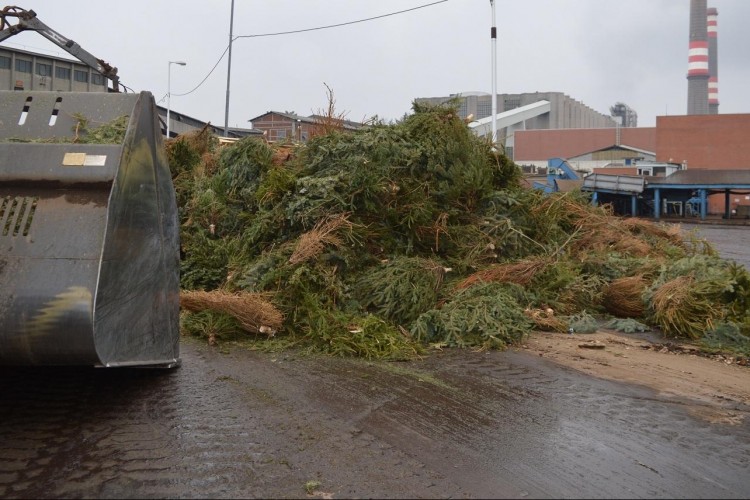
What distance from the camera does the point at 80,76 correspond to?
11133 mm

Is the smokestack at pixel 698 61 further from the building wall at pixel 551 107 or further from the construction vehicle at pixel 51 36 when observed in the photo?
the construction vehicle at pixel 51 36

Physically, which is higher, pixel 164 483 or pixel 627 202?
pixel 627 202

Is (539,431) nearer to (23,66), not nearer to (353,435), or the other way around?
(353,435)

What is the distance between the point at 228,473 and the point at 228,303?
300 cm

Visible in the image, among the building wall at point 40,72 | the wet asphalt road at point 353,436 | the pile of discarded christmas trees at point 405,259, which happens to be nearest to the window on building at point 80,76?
the building wall at point 40,72

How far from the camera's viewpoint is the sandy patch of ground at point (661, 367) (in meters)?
4.86

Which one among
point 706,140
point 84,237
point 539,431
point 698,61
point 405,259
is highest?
point 698,61

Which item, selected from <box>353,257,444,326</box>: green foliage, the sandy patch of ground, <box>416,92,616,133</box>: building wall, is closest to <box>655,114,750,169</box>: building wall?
<box>416,92,616,133</box>: building wall

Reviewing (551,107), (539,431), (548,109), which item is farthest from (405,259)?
(551,107)

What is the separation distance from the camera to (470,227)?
25.6 ft

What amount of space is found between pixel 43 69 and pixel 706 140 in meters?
52.0

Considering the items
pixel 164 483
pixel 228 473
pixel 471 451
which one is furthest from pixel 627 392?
pixel 164 483

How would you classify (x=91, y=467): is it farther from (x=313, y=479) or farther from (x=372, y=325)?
(x=372, y=325)

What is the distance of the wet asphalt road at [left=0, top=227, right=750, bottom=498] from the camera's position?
3.34 m
